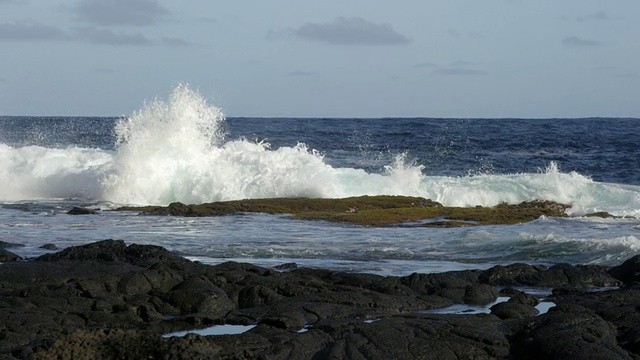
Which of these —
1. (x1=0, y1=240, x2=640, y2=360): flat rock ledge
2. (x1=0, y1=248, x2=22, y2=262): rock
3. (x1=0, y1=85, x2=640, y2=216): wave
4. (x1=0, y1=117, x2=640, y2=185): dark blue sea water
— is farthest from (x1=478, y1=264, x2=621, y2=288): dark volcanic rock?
(x1=0, y1=117, x2=640, y2=185): dark blue sea water

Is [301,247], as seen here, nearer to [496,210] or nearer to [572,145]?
[496,210]

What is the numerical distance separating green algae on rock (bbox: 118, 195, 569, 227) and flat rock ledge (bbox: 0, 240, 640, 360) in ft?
24.9

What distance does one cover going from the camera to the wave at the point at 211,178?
28953 mm

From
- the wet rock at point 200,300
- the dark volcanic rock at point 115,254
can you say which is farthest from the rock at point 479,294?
the dark volcanic rock at point 115,254

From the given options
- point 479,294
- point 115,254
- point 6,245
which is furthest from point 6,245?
point 479,294

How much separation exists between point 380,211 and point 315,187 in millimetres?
6507

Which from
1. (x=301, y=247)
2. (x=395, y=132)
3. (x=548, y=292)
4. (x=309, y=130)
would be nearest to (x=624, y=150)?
(x=395, y=132)

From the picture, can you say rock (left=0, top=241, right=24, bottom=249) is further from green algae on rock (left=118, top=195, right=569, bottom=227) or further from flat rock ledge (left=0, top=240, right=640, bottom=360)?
green algae on rock (left=118, top=195, right=569, bottom=227)

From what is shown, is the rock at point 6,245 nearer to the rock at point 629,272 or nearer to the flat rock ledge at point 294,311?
the flat rock ledge at point 294,311

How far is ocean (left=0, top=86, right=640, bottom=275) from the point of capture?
16.6 m

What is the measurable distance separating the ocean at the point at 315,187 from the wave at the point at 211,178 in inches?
1.7

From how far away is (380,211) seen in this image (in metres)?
22.2

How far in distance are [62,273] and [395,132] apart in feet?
163

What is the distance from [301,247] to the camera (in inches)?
666
